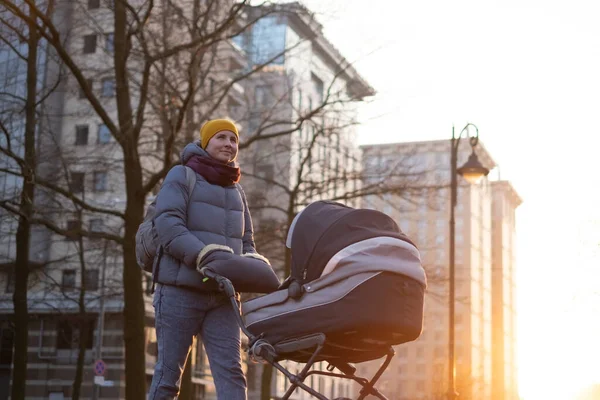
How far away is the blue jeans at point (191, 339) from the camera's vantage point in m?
6.28

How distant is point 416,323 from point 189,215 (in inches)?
63.1

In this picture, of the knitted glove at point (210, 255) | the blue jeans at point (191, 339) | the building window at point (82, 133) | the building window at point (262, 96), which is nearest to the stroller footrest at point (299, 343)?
the blue jeans at point (191, 339)

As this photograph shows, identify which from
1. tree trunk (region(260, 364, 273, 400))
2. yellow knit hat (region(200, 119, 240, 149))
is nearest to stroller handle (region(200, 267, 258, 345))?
yellow knit hat (region(200, 119, 240, 149))

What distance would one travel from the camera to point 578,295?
95.1 ft

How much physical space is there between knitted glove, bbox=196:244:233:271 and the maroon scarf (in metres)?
0.56

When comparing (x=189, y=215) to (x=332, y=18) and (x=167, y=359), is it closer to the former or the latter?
(x=167, y=359)

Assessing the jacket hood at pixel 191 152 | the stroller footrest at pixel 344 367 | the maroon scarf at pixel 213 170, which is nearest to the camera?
the stroller footrest at pixel 344 367

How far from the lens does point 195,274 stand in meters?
6.29

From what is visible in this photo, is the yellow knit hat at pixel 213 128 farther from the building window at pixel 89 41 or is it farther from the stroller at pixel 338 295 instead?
the building window at pixel 89 41

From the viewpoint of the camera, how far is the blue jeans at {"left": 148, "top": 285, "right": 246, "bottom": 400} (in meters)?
6.28

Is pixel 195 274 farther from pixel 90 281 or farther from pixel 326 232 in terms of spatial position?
pixel 90 281

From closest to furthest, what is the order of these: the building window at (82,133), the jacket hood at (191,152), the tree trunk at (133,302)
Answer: the jacket hood at (191,152), the tree trunk at (133,302), the building window at (82,133)

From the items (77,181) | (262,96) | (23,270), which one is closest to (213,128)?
(23,270)

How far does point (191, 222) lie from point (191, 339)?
73cm
